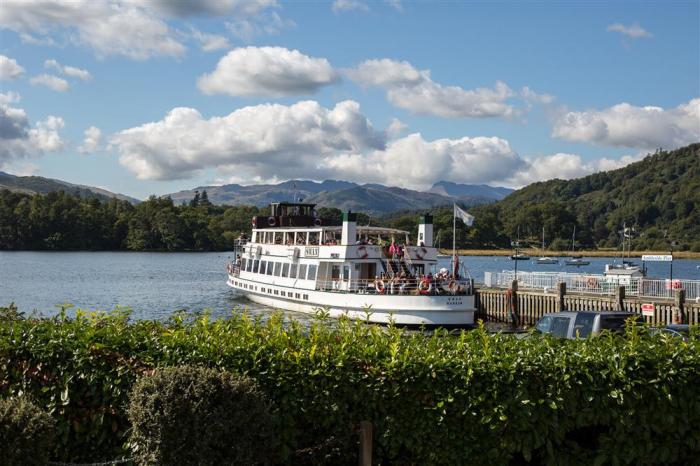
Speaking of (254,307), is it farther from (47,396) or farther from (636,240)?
(636,240)

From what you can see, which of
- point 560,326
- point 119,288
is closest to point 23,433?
point 560,326

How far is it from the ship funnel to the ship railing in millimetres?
2128

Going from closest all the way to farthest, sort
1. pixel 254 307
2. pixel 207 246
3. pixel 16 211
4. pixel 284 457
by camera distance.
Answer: pixel 284 457 → pixel 254 307 → pixel 16 211 → pixel 207 246

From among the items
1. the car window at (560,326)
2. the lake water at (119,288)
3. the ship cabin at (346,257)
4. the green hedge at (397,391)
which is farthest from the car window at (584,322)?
the lake water at (119,288)

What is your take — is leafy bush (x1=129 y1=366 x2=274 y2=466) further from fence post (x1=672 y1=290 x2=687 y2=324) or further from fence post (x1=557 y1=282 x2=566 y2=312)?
fence post (x1=557 y1=282 x2=566 y2=312)

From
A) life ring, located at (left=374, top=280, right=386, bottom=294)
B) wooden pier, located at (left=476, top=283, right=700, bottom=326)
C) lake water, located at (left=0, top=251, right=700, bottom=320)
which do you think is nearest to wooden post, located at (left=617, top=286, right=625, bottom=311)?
wooden pier, located at (left=476, top=283, right=700, bottom=326)

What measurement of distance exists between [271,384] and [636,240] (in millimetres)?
188929

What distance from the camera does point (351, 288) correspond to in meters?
37.2

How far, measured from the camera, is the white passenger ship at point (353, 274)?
3359cm

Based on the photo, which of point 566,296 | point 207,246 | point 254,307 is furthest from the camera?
point 207,246

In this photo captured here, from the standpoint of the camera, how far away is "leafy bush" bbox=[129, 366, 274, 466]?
6.80 meters

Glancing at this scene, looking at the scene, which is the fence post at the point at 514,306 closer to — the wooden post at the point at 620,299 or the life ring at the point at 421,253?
the life ring at the point at 421,253

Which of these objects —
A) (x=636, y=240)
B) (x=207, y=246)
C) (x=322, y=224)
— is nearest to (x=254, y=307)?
(x=322, y=224)

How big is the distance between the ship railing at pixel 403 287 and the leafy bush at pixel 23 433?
27.6m
